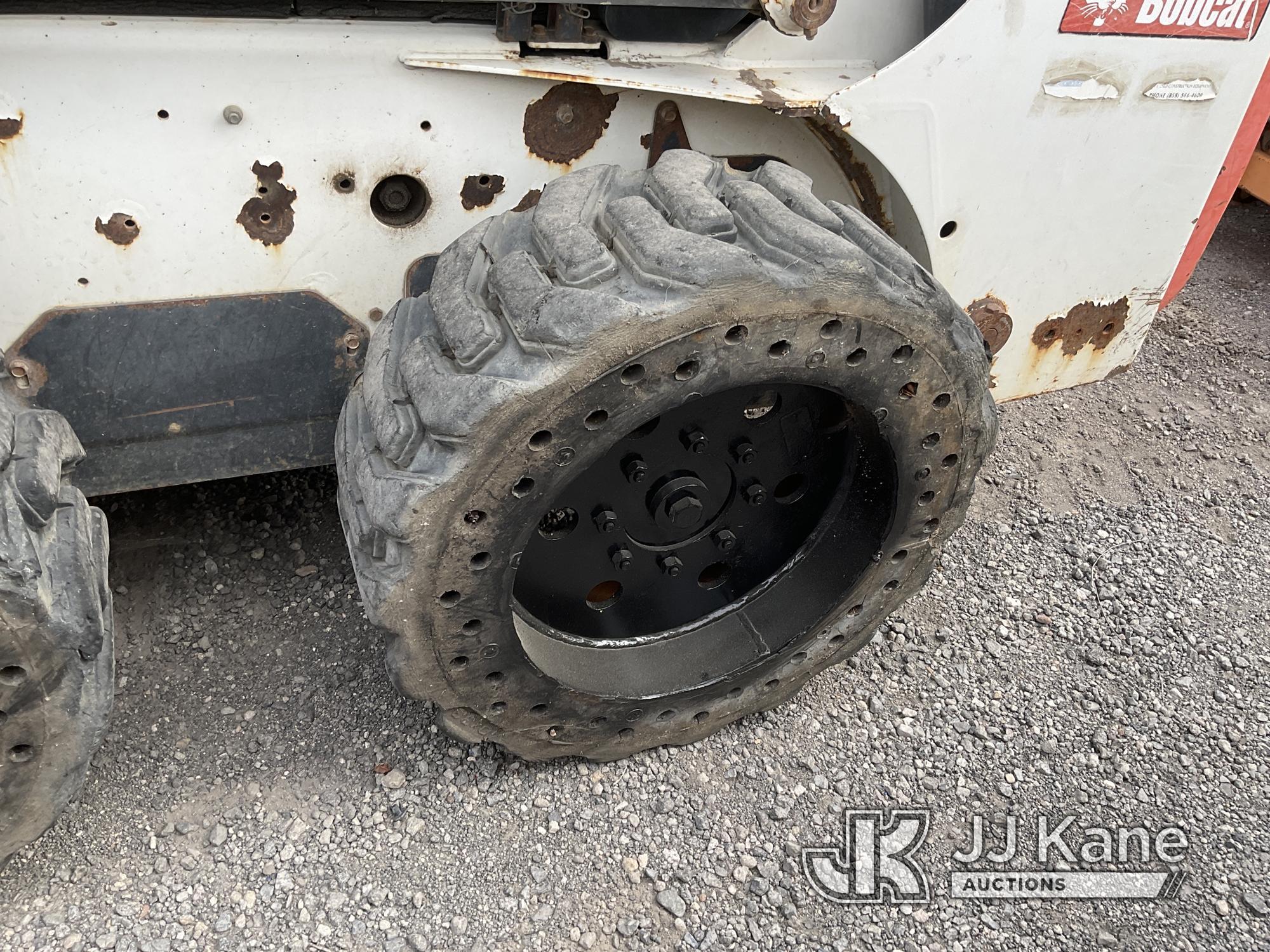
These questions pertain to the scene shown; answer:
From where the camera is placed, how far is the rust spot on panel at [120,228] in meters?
1.67

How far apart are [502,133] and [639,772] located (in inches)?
48.9

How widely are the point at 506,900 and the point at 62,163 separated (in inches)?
55.6

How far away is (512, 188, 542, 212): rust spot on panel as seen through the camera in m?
A: 1.88

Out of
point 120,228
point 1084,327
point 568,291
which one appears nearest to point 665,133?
point 568,291

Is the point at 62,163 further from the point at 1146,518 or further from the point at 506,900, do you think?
the point at 1146,518

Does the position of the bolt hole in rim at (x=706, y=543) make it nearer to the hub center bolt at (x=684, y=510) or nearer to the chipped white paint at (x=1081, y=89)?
the hub center bolt at (x=684, y=510)

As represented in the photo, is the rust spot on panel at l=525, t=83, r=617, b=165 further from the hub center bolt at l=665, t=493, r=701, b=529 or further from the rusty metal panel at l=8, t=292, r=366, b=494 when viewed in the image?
the hub center bolt at l=665, t=493, r=701, b=529

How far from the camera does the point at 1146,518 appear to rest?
2.92 metres

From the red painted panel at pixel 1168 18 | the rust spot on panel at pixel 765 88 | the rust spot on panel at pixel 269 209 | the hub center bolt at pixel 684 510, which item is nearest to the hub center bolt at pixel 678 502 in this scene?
the hub center bolt at pixel 684 510

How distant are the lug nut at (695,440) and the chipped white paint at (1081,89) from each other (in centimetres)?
88

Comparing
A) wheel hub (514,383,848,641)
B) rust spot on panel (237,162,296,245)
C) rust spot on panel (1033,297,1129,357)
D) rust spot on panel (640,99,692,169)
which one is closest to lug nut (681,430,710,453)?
wheel hub (514,383,848,641)

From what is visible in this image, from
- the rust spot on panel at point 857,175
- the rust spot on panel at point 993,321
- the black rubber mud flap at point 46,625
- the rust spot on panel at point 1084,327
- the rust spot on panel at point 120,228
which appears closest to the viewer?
the black rubber mud flap at point 46,625

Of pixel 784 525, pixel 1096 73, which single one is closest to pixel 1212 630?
pixel 784 525

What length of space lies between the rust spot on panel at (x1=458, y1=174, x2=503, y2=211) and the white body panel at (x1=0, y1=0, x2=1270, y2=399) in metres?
0.01
